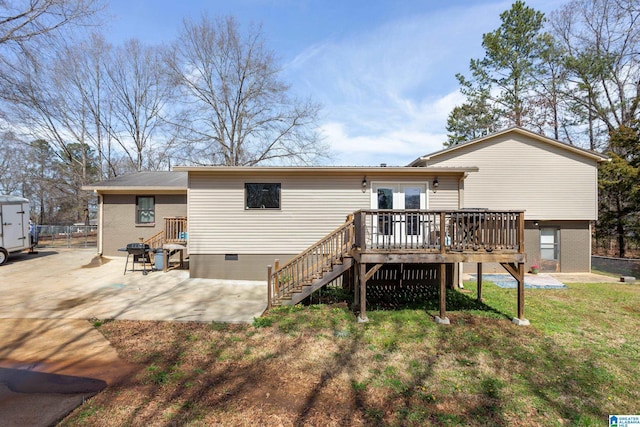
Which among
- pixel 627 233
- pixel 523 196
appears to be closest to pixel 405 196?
pixel 523 196

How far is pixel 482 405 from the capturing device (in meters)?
3.11

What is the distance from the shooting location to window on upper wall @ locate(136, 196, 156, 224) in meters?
12.0

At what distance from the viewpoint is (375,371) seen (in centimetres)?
379

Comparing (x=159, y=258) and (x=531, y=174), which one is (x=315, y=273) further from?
(x=531, y=174)

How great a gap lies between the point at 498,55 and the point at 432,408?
2207 cm

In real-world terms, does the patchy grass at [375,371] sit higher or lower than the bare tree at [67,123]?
lower

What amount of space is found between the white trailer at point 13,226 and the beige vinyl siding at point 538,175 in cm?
1677

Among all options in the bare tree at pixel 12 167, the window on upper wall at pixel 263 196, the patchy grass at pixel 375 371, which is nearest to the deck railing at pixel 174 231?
the window on upper wall at pixel 263 196

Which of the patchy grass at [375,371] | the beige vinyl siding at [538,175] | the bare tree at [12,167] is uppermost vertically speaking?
the bare tree at [12,167]

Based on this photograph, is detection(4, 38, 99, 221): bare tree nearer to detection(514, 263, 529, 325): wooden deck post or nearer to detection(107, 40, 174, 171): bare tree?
detection(107, 40, 174, 171): bare tree

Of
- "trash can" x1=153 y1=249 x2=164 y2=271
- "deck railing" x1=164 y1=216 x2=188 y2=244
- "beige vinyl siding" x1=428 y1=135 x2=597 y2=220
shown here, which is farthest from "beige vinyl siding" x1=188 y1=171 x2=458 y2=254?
"beige vinyl siding" x1=428 y1=135 x2=597 y2=220

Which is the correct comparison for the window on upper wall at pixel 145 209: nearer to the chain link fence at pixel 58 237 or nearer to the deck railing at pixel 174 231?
the deck railing at pixel 174 231

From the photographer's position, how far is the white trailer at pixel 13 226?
1049 centimetres

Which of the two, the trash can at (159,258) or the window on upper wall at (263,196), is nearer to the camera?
the window on upper wall at (263,196)
